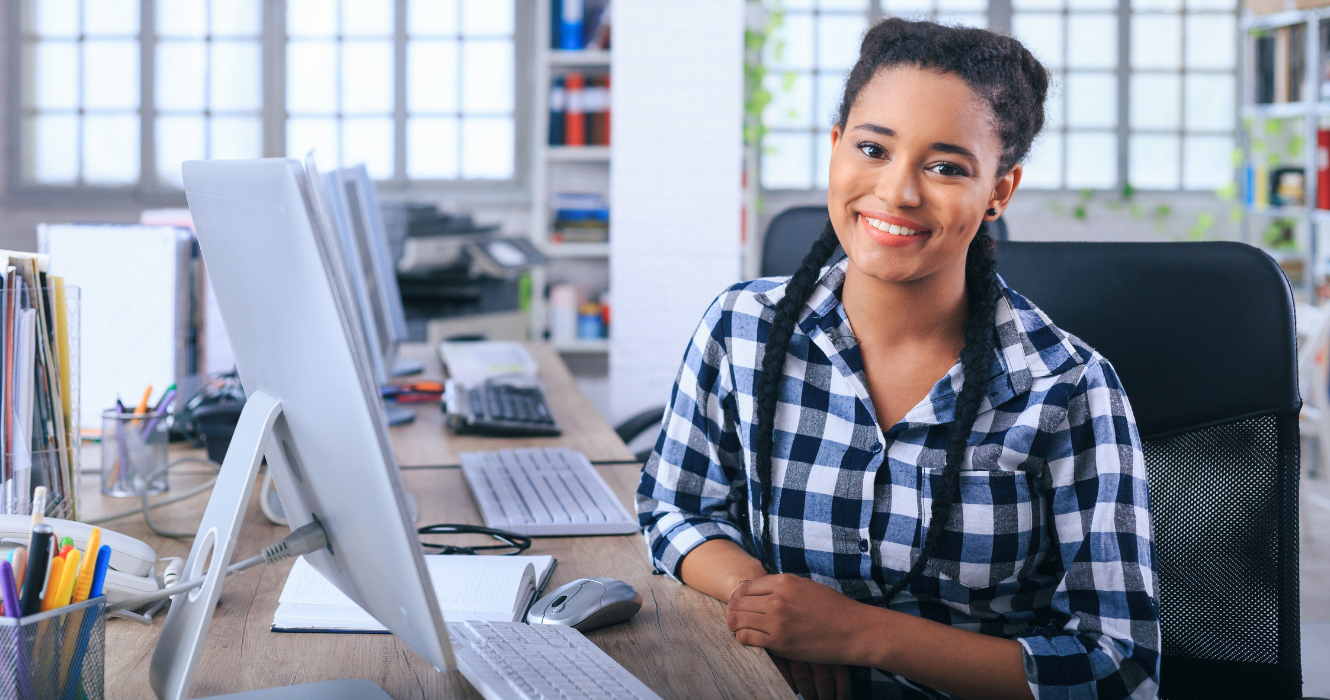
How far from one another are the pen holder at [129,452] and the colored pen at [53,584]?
28.4 inches

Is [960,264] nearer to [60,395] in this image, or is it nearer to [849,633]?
[849,633]

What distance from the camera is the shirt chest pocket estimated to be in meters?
1.05

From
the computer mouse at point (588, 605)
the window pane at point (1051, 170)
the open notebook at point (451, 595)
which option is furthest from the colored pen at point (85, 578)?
the window pane at point (1051, 170)

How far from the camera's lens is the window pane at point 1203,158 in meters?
5.33

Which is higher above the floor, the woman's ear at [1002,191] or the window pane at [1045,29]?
the window pane at [1045,29]

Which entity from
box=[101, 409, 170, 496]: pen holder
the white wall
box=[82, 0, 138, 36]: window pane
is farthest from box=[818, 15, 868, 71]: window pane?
box=[101, 409, 170, 496]: pen holder

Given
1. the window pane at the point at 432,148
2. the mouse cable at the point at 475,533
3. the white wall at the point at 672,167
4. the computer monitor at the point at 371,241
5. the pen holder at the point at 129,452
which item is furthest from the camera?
the window pane at the point at 432,148

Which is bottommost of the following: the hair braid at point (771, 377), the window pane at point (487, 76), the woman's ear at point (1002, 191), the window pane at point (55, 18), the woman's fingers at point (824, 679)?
the woman's fingers at point (824, 679)

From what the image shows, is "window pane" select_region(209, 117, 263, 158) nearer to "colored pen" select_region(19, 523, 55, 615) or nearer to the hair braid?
the hair braid

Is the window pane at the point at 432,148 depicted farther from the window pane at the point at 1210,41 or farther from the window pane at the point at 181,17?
the window pane at the point at 1210,41

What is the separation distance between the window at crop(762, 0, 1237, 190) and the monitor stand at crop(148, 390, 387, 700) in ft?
15.1

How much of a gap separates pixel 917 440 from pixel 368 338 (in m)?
0.93

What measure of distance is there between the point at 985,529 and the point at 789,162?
4.37 meters

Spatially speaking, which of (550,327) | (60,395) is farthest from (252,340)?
(550,327)
